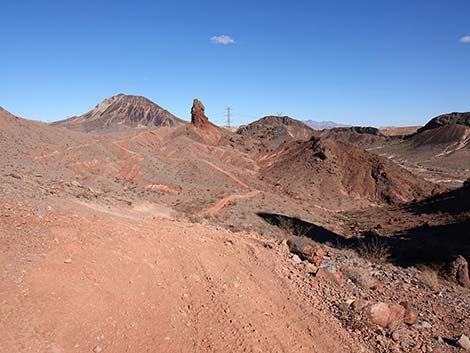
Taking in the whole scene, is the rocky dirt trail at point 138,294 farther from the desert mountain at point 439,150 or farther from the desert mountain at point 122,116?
the desert mountain at point 122,116

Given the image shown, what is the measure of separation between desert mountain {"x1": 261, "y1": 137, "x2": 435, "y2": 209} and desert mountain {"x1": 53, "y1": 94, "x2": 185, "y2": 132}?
2561 inches

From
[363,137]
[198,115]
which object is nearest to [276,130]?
[363,137]

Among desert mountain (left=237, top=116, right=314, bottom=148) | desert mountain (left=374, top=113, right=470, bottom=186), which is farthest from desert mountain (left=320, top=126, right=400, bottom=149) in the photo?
desert mountain (left=237, top=116, right=314, bottom=148)

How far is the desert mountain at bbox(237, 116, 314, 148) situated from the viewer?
291 ft

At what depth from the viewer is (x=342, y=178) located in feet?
133

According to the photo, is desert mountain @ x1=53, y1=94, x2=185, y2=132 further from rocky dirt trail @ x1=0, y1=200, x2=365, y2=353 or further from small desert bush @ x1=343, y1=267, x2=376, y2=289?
small desert bush @ x1=343, y1=267, x2=376, y2=289

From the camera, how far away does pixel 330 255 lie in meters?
10.6

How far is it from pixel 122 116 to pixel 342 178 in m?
82.1

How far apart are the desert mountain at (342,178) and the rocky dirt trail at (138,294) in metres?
28.7

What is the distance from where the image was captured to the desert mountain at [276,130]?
8862 cm

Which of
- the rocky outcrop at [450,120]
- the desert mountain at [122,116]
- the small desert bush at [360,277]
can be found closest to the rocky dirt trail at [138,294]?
the small desert bush at [360,277]

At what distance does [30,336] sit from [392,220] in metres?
25.2

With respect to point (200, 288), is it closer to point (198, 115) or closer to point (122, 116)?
point (198, 115)

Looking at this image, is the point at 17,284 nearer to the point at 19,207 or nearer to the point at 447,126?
the point at 19,207
